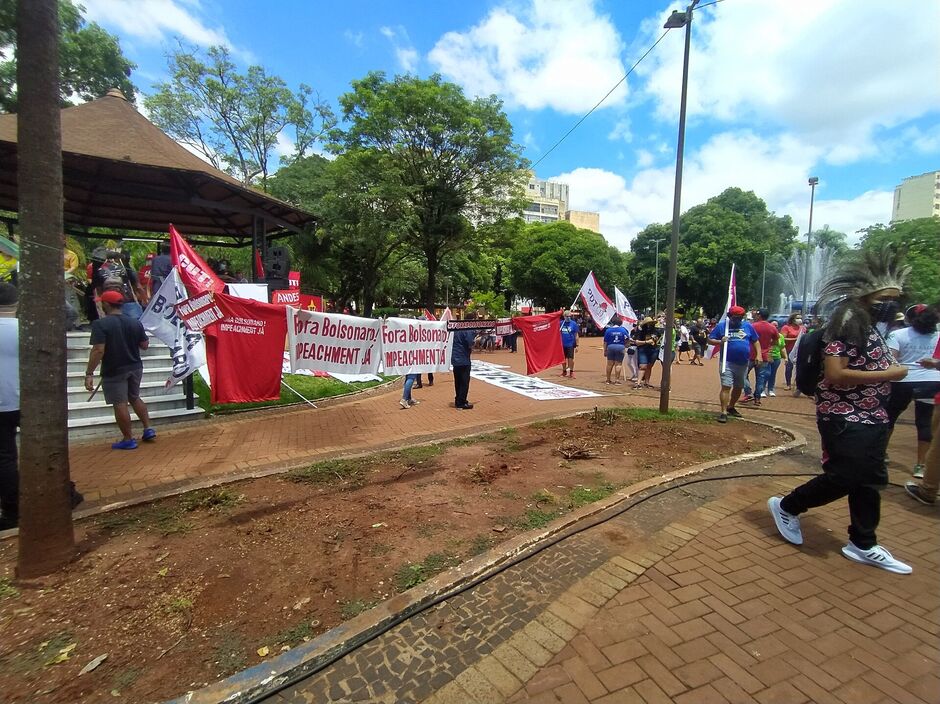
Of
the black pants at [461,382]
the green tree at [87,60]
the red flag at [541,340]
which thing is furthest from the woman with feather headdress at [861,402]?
the green tree at [87,60]

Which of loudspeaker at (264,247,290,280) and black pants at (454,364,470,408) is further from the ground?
loudspeaker at (264,247,290,280)

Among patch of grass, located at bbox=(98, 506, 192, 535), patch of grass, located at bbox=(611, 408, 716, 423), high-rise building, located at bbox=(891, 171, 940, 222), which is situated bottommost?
patch of grass, located at bbox=(98, 506, 192, 535)

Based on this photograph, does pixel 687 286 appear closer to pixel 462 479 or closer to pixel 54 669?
pixel 462 479

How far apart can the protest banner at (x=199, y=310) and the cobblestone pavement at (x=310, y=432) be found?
63.4 inches

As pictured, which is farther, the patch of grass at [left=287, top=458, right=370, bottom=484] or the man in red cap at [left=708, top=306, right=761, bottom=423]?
the man in red cap at [left=708, top=306, right=761, bottom=423]

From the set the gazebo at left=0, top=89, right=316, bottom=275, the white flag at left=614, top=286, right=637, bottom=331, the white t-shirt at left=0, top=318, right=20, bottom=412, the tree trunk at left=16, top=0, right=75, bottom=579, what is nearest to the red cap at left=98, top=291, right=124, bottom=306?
the white t-shirt at left=0, top=318, right=20, bottom=412

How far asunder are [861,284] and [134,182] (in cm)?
1187

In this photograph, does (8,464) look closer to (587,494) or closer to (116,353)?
(116,353)

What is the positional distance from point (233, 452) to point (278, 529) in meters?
2.56

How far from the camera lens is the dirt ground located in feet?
7.59

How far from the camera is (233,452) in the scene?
575 cm

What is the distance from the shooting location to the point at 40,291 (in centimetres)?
285

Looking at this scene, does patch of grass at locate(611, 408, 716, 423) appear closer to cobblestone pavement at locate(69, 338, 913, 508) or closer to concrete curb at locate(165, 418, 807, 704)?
cobblestone pavement at locate(69, 338, 913, 508)

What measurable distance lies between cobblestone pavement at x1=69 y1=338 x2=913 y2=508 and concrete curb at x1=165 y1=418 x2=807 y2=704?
286 centimetres
